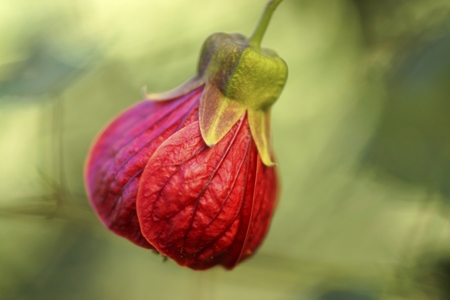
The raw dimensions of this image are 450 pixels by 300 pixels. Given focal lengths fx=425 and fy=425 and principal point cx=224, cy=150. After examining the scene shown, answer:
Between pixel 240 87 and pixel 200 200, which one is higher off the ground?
pixel 240 87

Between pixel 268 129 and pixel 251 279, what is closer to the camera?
pixel 268 129

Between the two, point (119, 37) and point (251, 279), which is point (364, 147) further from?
point (119, 37)

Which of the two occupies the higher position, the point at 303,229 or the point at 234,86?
the point at 234,86

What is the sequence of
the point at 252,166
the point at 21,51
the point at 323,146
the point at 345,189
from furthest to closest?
1. the point at 323,146
2. the point at 345,189
3. the point at 21,51
4. the point at 252,166

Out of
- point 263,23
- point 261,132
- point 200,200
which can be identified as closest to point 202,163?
point 200,200

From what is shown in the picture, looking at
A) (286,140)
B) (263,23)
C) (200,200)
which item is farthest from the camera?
(286,140)

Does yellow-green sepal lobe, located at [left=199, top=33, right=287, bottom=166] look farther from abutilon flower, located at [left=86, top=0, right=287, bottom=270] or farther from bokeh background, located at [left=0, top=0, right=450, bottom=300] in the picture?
bokeh background, located at [left=0, top=0, right=450, bottom=300]

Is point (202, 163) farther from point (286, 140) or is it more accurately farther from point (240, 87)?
point (286, 140)

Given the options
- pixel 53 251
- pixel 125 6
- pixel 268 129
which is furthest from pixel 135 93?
pixel 268 129
